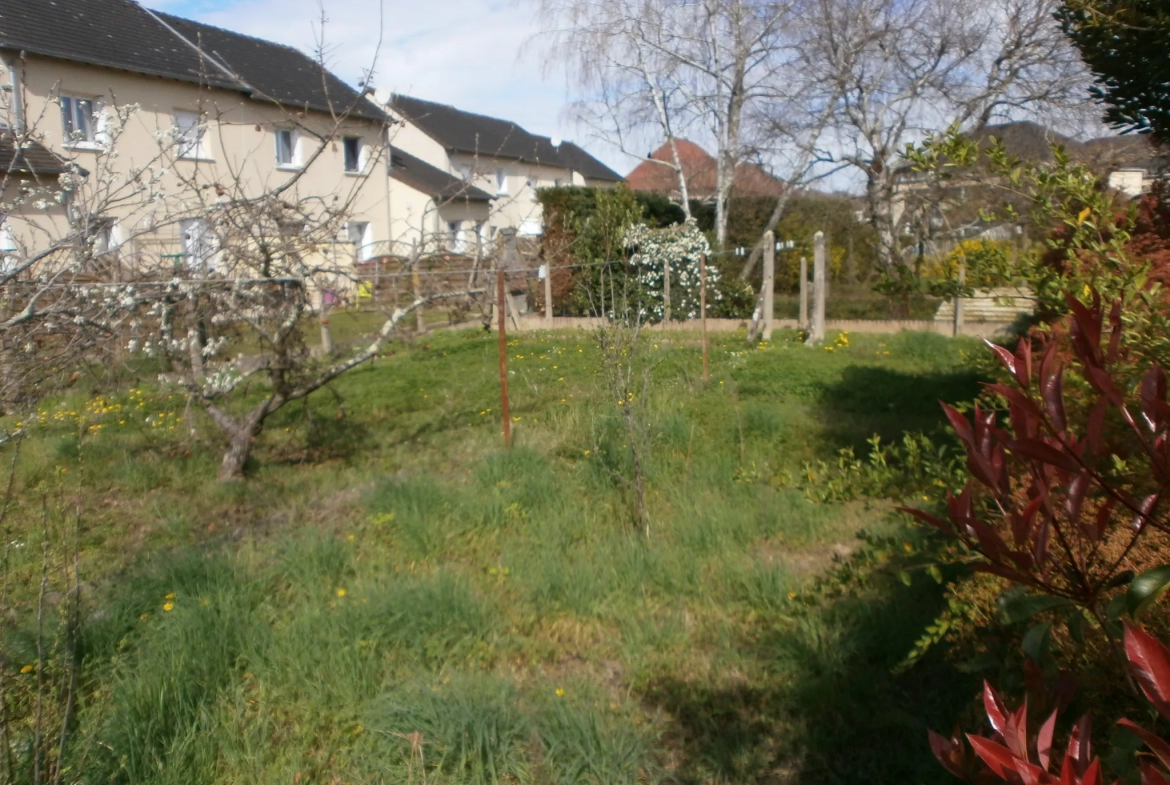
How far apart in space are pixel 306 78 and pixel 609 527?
23.1 metres

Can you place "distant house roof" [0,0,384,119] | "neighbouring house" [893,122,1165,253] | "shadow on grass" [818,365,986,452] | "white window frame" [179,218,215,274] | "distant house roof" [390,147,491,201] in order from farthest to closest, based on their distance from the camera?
1. "distant house roof" [390,147,491,201]
2. "distant house roof" [0,0,384,119]
3. "neighbouring house" [893,122,1165,253]
4. "shadow on grass" [818,365,986,452]
5. "white window frame" [179,218,215,274]

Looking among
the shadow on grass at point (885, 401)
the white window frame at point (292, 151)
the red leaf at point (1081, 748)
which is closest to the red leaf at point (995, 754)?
the red leaf at point (1081, 748)

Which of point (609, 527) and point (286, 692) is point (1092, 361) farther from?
point (609, 527)

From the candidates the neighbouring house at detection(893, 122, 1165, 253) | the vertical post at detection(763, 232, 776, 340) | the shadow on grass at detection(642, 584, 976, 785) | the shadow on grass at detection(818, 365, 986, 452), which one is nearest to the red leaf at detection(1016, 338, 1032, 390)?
the shadow on grass at detection(642, 584, 976, 785)

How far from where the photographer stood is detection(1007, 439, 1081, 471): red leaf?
4.54 feet

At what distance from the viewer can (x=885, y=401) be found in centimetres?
877

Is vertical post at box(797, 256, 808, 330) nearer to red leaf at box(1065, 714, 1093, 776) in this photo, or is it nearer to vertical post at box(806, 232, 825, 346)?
vertical post at box(806, 232, 825, 346)

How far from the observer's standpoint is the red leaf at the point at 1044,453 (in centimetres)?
138

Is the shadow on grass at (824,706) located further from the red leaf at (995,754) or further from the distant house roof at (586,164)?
the distant house roof at (586,164)

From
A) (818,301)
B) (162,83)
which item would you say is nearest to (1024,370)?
(818,301)

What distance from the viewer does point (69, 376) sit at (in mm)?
6270

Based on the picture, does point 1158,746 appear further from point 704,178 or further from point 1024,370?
point 704,178

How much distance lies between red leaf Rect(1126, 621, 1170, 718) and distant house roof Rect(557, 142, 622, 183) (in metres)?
42.9

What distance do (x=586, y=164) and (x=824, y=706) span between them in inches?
1759
